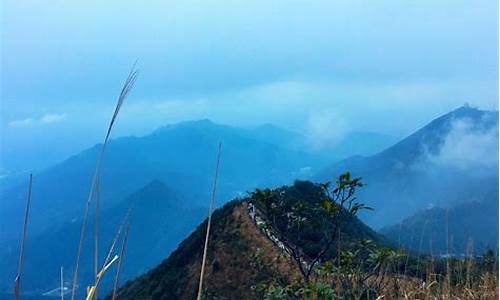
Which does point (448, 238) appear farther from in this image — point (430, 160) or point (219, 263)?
point (430, 160)

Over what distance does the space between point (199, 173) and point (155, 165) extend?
47.7ft

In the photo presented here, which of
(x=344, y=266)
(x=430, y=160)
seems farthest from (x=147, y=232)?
(x=344, y=266)

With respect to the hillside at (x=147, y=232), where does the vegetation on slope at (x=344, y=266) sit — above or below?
below

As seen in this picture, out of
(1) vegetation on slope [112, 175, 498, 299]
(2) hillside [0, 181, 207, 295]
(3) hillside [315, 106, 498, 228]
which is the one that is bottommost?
(1) vegetation on slope [112, 175, 498, 299]

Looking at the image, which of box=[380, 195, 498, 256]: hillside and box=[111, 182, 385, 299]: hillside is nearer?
box=[380, 195, 498, 256]: hillside

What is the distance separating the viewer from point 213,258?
61.7 ft

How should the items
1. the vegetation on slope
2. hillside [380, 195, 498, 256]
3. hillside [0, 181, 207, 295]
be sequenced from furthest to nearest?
1. hillside [0, 181, 207, 295]
2. hillside [380, 195, 498, 256]
3. the vegetation on slope

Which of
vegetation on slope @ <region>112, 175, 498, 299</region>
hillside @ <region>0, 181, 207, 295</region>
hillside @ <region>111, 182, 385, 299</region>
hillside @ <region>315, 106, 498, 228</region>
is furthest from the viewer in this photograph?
hillside @ <region>315, 106, 498, 228</region>

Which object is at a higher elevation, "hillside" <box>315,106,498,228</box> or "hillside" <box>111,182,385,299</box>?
"hillside" <box>315,106,498,228</box>

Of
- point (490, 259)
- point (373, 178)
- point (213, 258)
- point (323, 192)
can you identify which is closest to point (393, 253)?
point (323, 192)

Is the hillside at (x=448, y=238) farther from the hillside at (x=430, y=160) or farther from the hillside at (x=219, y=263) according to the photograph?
the hillside at (x=430, y=160)

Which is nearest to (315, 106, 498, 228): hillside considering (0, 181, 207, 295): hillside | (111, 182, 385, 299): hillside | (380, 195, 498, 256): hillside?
(0, 181, 207, 295): hillside

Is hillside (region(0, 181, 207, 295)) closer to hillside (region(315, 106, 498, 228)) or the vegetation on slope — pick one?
hillside (region(315, 106, 498, 228))

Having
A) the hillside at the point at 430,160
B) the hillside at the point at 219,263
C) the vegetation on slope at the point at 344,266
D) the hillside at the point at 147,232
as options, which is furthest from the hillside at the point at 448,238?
the hillside at the point at 430,160
